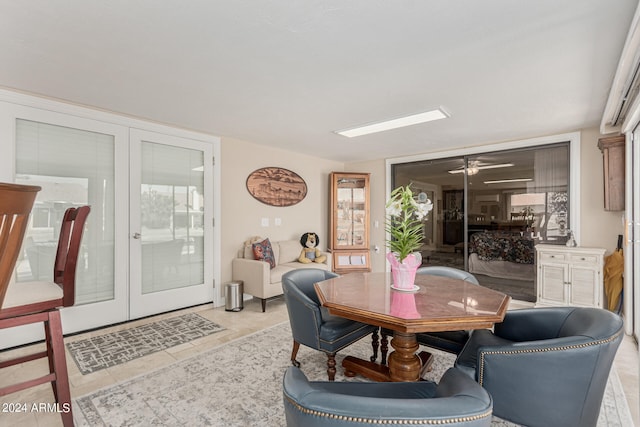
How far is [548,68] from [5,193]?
3.25 metres

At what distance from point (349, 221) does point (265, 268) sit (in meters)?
2.27

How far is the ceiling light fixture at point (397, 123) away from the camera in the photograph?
3.25 m

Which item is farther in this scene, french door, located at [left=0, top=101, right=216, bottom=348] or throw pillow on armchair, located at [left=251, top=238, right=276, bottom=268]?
throw pillow on armchair, located at [left=251, top=238, right=276, bottom=268]

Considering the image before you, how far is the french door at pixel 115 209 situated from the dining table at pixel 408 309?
2431mm

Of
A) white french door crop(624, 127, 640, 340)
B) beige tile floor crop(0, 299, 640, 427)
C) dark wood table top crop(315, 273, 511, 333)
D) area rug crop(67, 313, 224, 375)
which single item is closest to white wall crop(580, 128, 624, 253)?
white french door crop(624, 127, 640, 340)

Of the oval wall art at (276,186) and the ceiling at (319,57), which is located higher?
the ceiling at (319,57)

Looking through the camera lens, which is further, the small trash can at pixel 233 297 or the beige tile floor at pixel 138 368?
the small trash can at pixel 233 297

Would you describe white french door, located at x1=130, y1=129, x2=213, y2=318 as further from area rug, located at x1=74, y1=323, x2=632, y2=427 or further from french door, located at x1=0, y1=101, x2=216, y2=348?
area rug, located at x1=74, y1=323, x2=632, y2=427

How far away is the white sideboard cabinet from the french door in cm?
434

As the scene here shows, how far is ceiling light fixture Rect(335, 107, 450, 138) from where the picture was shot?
3250 mm

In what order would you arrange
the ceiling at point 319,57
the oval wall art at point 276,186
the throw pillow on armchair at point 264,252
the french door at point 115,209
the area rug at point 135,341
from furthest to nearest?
the oval wall art at point 276,186 → the throw pillow on armchair at point 264,252 → the french door at point 115,209 → the area rug at point 135,341 → the ceiling at point 319,57

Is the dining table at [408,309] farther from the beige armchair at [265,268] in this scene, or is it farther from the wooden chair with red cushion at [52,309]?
the beige armchair at [265,268]

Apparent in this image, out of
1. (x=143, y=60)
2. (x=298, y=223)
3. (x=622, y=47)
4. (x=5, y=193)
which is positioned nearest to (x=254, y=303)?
Result: (x=298, y=223)

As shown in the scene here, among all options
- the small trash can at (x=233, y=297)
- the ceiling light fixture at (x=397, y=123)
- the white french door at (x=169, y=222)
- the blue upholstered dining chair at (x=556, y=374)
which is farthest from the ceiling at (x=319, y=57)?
the small trash can at (x=233, y=297)
